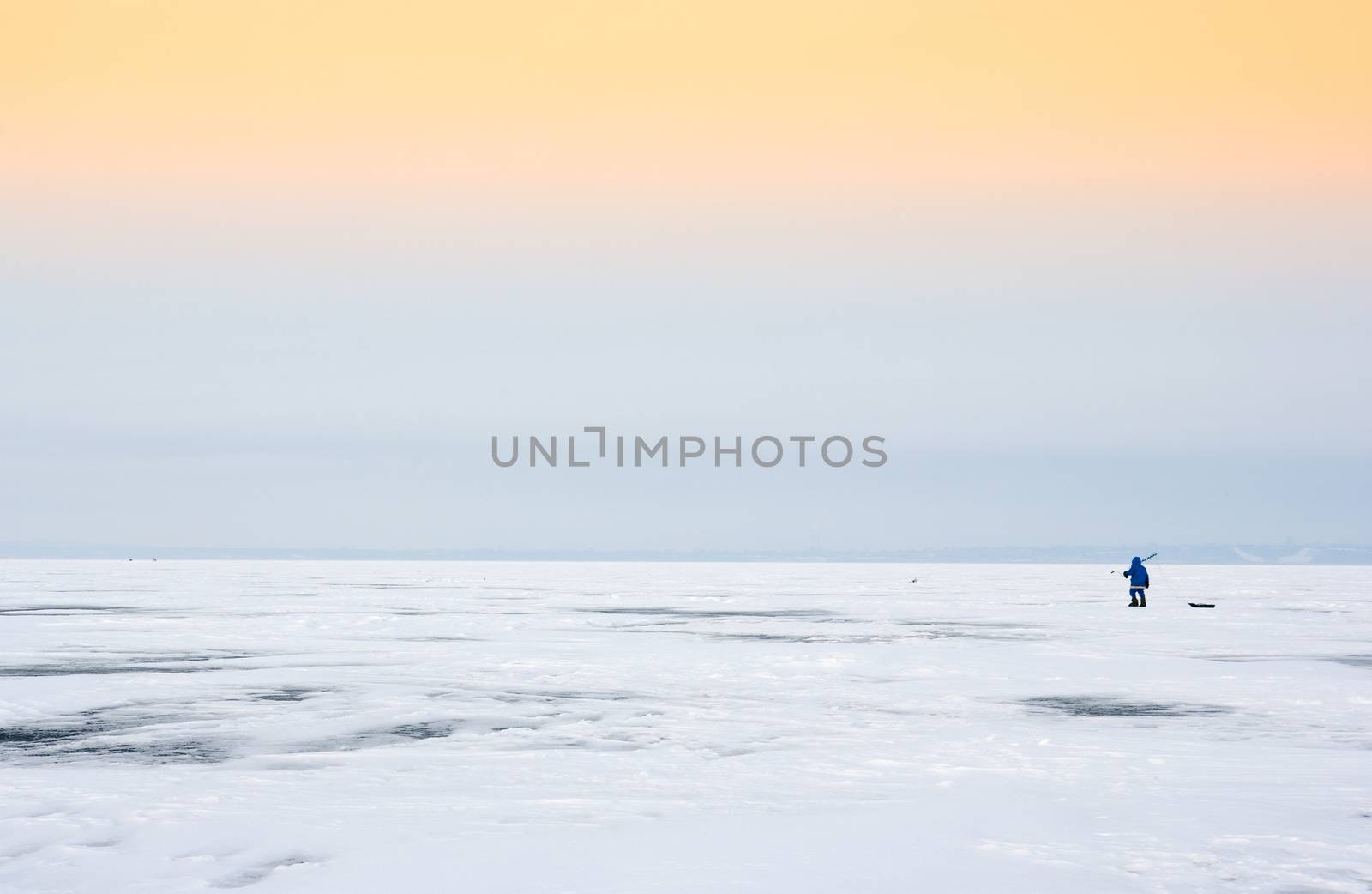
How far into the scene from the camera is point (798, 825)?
7.27 m

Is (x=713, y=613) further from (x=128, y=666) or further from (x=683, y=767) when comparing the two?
(x=683, y=767)

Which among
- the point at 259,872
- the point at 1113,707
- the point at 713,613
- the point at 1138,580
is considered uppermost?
the point at 259,872

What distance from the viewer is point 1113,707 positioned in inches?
483

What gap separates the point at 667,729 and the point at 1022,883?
5043 mm

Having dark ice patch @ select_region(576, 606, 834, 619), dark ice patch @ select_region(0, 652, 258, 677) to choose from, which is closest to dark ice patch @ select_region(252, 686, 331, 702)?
dark ice patch @ select_region(0, 652, 258, 677)

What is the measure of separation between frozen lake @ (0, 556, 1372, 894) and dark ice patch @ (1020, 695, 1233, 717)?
0.21 ft

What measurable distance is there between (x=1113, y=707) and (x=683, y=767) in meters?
5.16

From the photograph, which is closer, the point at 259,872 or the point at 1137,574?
the point at 259,872

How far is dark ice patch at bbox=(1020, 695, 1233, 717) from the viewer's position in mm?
11758

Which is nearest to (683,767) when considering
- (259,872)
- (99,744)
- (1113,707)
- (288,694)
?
(259,872)

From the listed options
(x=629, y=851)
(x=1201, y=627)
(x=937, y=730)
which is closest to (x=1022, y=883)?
(x=629, y=851)

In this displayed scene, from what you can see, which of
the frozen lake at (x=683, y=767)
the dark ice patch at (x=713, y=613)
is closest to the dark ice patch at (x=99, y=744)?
the frozen lake at (x=683, y=767)

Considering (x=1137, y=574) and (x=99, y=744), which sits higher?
(x=99, y=744)

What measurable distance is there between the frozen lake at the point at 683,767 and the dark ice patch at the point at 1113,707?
6cm
